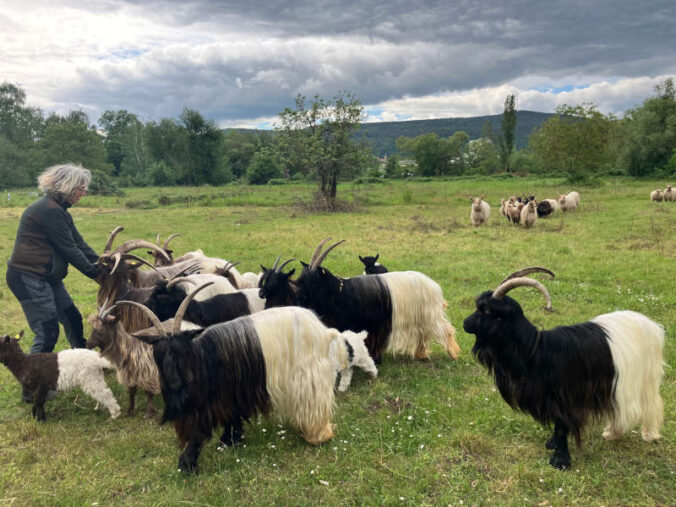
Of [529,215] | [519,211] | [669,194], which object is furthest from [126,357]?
[669,194]

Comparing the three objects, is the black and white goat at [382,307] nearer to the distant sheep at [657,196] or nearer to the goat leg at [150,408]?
the goat leg at [150,408]

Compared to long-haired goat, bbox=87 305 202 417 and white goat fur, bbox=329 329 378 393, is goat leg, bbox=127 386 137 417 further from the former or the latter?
white goat fur, bbox=329 329 378 393

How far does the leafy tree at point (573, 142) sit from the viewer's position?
117 ft

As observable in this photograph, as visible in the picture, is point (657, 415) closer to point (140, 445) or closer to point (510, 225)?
point (140, 445)

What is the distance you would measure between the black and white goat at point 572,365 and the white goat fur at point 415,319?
209 cm

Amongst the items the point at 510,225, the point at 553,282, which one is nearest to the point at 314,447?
the point at 553,282

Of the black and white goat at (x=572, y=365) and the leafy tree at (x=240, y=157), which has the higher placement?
the leafy tree at (x=240, y=157)

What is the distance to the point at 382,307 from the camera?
227 inches

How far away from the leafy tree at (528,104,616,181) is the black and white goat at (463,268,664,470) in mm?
37558

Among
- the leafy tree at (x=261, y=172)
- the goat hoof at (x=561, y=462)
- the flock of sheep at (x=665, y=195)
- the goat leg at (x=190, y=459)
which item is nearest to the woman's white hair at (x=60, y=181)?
the goat leg at (x=190, y=459)

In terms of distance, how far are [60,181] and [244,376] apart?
3113mm

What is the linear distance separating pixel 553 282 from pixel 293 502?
24.7 ft

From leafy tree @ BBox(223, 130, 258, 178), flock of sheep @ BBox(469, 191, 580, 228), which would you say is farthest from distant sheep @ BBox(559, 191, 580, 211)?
leafy tree @ BBox(223, 130, 258, 178)

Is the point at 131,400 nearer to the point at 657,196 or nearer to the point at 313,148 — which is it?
the point at 313,148
